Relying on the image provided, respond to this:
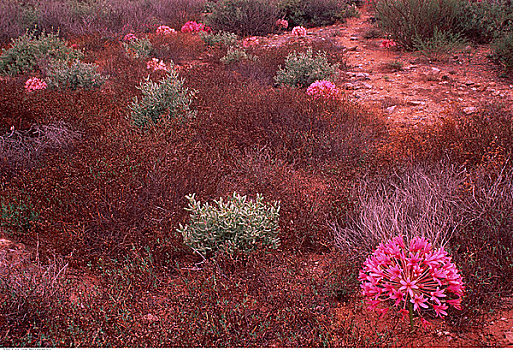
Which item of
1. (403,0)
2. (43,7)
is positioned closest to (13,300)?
(403,0)

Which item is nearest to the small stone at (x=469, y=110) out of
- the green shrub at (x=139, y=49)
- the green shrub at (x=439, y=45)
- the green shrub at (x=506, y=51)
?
the green shrub at (x=506, y=51)

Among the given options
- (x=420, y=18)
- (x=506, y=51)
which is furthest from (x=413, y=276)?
(x=420, y=18)

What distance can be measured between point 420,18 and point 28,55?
7.46 meters

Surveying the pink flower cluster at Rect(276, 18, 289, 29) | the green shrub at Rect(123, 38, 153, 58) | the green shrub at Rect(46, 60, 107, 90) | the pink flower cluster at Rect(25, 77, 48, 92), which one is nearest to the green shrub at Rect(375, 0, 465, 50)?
the pink flower cluster at Rect(276, 18, 289, 29)

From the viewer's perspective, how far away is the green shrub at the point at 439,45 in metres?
7.23

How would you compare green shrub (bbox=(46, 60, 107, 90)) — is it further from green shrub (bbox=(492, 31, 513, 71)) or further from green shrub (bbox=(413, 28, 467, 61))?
green shrub (bbox=(492, 31, 513, 71))

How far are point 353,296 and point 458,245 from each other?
2.43 ft

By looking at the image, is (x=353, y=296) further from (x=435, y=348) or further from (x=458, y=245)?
(x=458, y=245)

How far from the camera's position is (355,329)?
2.15 m

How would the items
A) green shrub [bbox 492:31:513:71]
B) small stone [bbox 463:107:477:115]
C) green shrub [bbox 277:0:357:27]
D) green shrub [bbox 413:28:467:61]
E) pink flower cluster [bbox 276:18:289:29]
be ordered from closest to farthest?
small stone [bbox 463:107:477:115] < green shrub [bbox 492:31:513:71] < green shrub [bbox 413:28:467:61] < pink flower cluster [bbox 276:18:289:29] < green shrub [bbox 277:0:357:27]

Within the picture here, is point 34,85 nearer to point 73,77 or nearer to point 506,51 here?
point 73,77

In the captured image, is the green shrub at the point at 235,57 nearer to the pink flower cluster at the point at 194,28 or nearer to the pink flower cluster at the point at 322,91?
the pink flower cluster at the point at 322,91

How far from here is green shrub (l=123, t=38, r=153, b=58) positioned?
316 inches

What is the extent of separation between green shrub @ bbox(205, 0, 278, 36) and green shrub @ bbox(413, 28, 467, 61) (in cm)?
455
